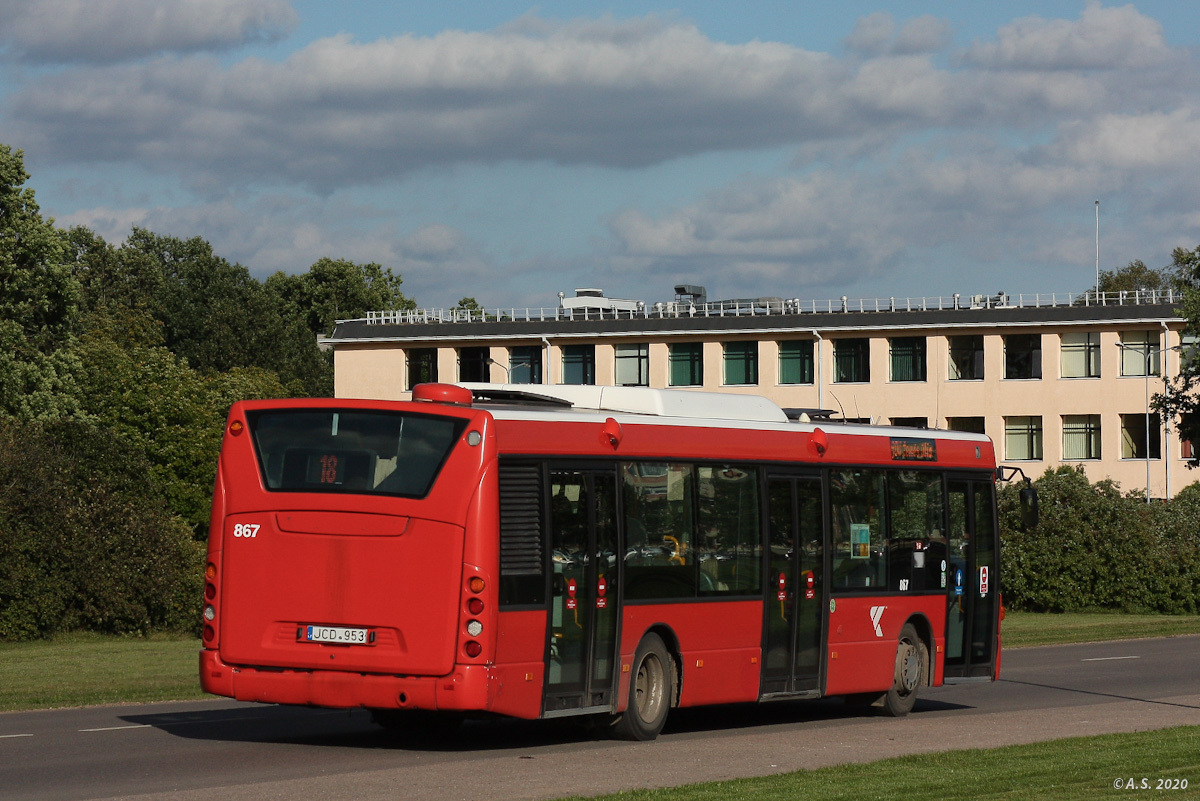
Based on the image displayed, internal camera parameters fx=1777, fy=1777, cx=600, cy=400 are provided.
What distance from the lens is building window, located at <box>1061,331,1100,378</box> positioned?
80.7m

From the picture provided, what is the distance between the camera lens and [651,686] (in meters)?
16.2

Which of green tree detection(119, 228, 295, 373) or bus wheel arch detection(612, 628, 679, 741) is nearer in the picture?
bus wheel arch detection(612, 628, 679, 741)

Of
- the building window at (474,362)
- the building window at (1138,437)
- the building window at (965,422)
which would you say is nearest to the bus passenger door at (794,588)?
the building window at (1138,437)

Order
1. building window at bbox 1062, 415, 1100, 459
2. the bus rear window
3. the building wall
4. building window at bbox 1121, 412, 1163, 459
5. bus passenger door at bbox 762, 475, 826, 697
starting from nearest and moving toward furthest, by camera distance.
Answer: the bus rear window → bus passenger door at bbox 762, 475, 826, 697 → building window at bbox 1121, 412, 1163, 459 → the building wall → building window at bbox 1062, 415, 1100, 459

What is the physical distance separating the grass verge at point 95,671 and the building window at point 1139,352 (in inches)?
2172

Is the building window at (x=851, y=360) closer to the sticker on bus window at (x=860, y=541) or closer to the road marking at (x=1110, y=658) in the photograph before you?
the road marking at (x=1110, y=658)

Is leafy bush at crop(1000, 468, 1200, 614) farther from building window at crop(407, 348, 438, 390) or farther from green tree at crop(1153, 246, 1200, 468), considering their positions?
building window at crop(407, 348, 438, 390)

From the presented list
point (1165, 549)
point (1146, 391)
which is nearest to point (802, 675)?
point (1165, 549)

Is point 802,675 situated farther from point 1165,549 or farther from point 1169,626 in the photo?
point 1165,549

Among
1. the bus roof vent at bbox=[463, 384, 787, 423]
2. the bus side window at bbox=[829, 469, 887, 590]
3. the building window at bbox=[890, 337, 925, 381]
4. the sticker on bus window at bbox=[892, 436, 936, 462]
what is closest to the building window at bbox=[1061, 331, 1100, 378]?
the building window at bbox=[890, 337, 925, 381]

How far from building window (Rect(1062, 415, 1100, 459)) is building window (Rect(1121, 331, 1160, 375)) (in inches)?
106

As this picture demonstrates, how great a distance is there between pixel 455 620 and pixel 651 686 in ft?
9.18

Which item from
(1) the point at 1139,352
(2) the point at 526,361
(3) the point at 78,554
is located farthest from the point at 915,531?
(2) the point at 526,361

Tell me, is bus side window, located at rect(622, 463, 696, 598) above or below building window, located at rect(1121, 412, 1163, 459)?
below
